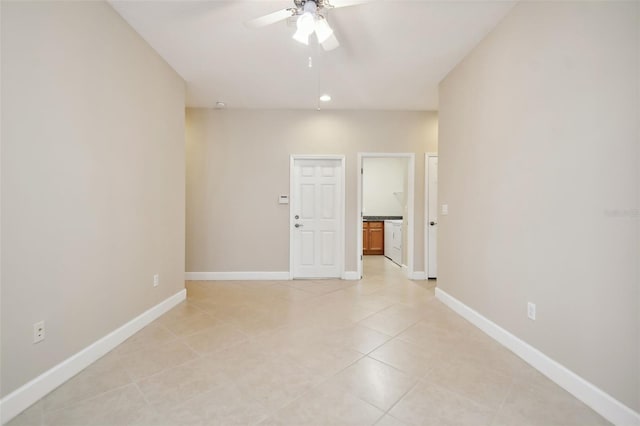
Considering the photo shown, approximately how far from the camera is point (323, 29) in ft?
6.54

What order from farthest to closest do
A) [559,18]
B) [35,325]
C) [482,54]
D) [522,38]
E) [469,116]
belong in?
[469,116] < [482,54] < [522,38] < [559,18] < [35,325]

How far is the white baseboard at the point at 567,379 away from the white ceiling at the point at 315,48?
2.59 m

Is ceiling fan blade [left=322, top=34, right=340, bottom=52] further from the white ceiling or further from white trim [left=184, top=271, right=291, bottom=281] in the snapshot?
white trim [left=184, top=271, right=291, bottom=281]

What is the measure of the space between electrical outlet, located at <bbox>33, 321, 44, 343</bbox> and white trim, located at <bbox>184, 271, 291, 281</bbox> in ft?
8.98

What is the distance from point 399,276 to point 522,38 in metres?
3.53

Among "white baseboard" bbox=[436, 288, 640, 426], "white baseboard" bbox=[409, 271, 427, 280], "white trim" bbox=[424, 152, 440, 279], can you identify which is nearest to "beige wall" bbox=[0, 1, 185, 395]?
"white baseboard" bbox=[436, 288, 640, 426]

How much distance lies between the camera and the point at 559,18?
1769 millimetres

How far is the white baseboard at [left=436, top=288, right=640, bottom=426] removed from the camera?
4.60ft

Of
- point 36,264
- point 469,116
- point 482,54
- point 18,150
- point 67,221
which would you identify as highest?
point 482,54

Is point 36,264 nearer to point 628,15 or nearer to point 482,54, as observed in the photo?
point 628,15

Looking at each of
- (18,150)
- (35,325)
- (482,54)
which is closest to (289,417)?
(35,325)

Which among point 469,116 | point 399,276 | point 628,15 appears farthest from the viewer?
point 399,276

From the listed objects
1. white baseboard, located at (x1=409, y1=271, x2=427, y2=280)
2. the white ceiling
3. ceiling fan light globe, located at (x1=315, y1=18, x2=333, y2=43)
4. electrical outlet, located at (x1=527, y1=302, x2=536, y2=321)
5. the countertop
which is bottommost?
white baseboard, located at (x1=409, y1=271, x2=427, y2=280)

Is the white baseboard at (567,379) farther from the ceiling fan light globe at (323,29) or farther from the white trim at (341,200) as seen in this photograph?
the ceiling fan light globe at (323,29)
